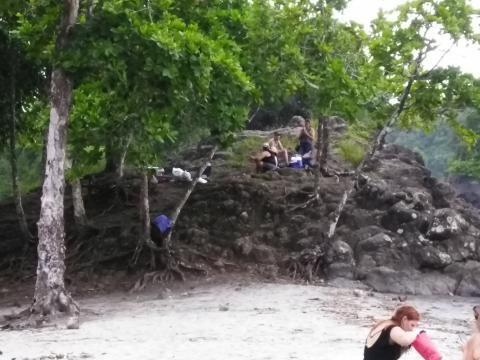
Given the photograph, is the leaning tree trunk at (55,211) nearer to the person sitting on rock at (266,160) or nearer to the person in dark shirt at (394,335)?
the person in dark shirt at (394,335)

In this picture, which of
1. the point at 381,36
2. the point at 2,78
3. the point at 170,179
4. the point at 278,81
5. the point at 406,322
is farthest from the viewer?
the point at 170,179

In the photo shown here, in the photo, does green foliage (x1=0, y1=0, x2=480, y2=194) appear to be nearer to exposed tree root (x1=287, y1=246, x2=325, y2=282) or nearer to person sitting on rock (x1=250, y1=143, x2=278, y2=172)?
exposed tree root (x1=287, y1=246, x2=325, y2=282)

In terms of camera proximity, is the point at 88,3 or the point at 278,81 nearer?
the point at 88,3

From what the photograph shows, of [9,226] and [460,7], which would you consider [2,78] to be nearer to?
[9,226]

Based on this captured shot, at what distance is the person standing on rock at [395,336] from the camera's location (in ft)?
17.9

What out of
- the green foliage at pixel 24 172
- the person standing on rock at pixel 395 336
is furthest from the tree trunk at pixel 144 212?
the person standing on rock at pixel 395 336

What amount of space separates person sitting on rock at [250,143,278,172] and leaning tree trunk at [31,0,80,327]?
33.3 ft

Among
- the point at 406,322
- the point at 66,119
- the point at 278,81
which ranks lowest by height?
the point at 406,322

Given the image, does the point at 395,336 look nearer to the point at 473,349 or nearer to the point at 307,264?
the point at 473,349

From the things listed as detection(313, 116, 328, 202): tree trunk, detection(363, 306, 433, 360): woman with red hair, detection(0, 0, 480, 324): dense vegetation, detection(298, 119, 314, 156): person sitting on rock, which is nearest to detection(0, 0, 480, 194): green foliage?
detection(0, 0, 480, 324): dense vegetation

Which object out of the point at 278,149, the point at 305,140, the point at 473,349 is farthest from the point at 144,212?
the point at 473,349

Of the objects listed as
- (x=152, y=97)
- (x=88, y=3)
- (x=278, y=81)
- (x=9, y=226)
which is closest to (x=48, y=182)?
(x=152, y=97)

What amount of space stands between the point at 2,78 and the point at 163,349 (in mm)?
11066

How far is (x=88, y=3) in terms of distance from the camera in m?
12.6
